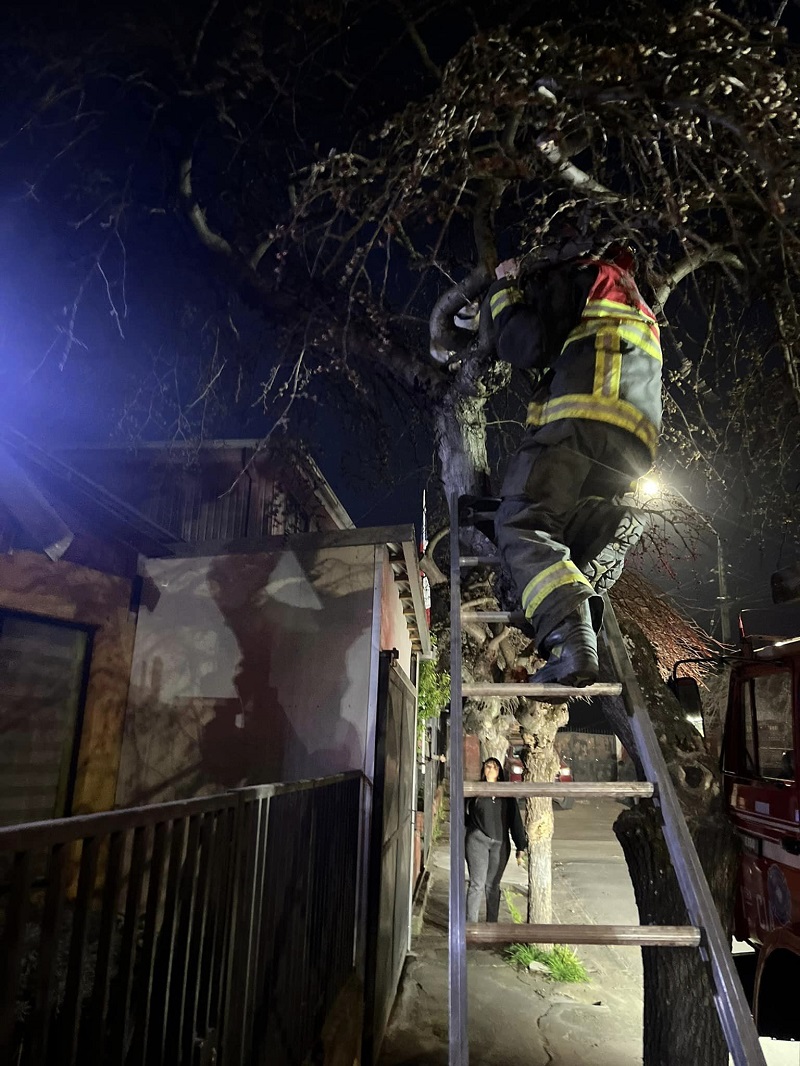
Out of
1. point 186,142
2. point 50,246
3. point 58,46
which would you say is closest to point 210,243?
point 186,142

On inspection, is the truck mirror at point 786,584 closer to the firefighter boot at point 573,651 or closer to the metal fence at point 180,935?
the firefighter boot at point 573,651

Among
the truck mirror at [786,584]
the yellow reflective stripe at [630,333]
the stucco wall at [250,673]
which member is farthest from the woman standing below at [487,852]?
the yellow reflective stripe at [630,333]

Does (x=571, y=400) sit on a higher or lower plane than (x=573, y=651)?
higher

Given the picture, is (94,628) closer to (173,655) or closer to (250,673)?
(173,655)

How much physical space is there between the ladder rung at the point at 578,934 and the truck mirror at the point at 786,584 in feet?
10.4

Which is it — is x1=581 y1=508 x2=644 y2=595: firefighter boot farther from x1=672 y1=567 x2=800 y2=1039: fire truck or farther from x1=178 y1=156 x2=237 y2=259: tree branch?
x1=178 y1=156 x2=237 y2=259: tree branch

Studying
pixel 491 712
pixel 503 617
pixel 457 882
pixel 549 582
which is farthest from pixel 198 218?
pixel 491 712

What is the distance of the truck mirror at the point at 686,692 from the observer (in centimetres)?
496

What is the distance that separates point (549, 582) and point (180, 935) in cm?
212

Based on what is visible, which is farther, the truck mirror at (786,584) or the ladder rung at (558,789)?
the truck mirror at (786,584)

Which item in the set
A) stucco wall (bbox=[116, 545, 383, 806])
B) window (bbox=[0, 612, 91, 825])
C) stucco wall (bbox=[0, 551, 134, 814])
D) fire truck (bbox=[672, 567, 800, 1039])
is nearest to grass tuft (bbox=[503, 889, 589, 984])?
fire truck (bbox=[672, 567, 800, 1039])

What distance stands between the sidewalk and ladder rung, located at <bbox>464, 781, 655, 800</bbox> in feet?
12.7

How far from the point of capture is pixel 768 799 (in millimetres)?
4242

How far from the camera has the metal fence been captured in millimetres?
1636
